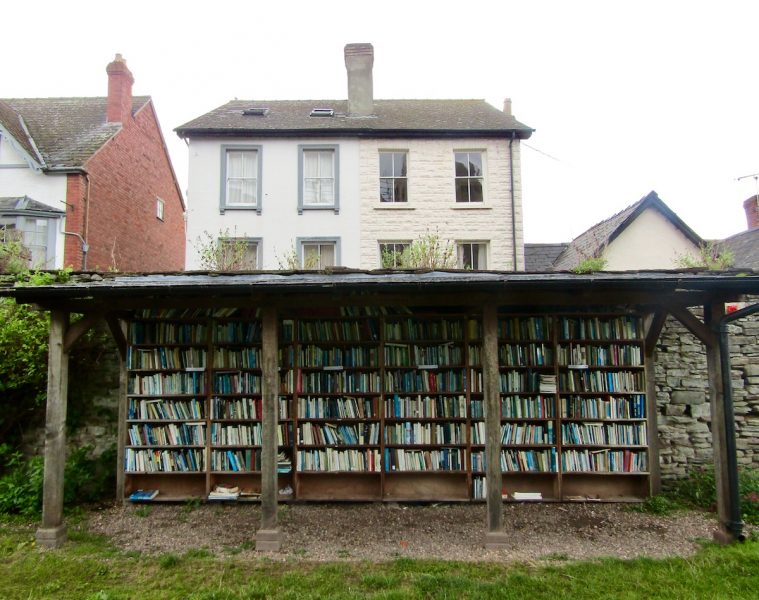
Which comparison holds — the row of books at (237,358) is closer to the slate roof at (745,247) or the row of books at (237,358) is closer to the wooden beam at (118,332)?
the wooden beam at (118,332)

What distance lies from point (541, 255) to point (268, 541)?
11.4 m

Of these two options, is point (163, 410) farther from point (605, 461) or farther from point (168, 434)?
point (605, 461)

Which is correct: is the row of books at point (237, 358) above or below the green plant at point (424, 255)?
below

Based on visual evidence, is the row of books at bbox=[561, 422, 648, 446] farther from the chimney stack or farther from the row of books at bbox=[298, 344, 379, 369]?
the chimney stack

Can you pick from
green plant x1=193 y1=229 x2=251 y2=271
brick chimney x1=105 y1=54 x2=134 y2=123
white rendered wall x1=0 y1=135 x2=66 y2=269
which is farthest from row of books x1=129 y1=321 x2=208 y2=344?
brick chimney x1=105 y1=54 x2=134 y2=123

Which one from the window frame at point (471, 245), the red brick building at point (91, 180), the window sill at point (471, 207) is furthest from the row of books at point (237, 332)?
the window sill at point (471, 207)

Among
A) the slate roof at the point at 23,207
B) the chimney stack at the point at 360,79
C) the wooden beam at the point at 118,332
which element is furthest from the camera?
the chimney stack at the point at 360,79

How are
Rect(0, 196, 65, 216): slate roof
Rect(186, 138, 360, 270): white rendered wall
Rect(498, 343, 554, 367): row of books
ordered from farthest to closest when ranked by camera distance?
Rect(186, 138, 360, 270): white rendered wall → Rect(0, 196, 65, 216): slate roof → Rect(498, 343, 554, 367): row of books

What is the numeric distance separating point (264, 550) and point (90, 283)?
9.16 ft

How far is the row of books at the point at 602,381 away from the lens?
5.34 meters

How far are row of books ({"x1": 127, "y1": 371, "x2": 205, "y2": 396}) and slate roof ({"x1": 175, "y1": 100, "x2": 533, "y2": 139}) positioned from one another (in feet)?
24.6

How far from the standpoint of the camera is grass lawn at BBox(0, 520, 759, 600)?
131 inches

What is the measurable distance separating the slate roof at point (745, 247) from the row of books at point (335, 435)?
1198 centimetres

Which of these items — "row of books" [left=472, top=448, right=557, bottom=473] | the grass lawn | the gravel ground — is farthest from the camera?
"row of books" [left=472, top=448, right=557, bottom=473]
